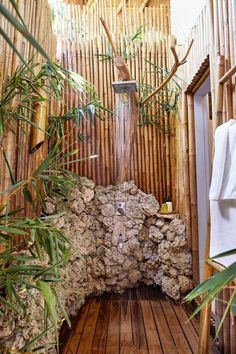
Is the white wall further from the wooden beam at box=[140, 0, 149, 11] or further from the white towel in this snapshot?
the white towel

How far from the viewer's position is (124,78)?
252 cm

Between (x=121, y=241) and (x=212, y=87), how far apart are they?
1890 millimetres

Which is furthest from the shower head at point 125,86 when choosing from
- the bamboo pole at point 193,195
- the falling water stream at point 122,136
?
the bamboo pole at point 193,195

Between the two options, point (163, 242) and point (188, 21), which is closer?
point (188, 21)

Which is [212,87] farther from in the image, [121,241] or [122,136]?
[121,241]

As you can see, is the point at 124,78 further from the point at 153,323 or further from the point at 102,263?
the point at 153,323

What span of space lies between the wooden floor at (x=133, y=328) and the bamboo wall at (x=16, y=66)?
3.99ft

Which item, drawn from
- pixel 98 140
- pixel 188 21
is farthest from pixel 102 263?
pixel 188 21

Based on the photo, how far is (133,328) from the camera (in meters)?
2.05

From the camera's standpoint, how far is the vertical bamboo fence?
160 cm

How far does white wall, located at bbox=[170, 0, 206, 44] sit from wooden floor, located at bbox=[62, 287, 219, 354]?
2790 millimetres

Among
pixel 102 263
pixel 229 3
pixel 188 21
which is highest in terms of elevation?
pixel 188 21

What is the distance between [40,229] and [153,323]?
147 centimetres

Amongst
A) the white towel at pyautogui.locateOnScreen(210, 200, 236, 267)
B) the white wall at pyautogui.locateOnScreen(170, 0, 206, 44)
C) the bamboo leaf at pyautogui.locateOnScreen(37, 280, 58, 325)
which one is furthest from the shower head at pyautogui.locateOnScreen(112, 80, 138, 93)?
the bamboo leaf at pyautogui.locateOnScreen(37, 280, 58, 325)
